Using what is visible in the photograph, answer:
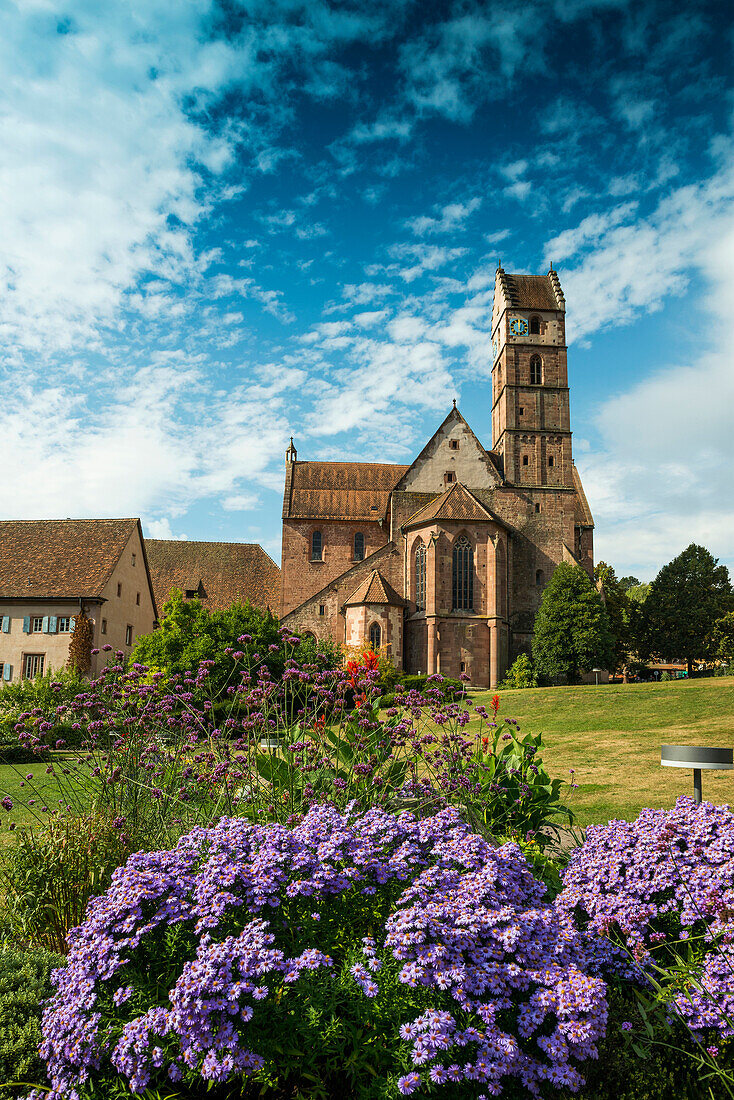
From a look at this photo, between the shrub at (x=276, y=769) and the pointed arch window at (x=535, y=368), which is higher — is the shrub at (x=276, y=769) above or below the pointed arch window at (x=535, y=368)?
below

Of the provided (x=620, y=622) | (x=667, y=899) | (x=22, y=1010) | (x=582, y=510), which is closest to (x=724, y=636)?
(x=620, y=622)

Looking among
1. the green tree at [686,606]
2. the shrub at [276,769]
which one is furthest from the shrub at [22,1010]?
the green tree at [686,606]

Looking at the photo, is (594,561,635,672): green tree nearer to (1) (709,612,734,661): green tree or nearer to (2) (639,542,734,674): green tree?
(2) (639,542,734,674): green tree

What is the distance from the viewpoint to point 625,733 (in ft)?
63.5

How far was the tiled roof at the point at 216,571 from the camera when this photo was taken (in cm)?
4809

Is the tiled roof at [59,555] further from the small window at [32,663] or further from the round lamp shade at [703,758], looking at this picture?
the round lamp shade at [703,758]

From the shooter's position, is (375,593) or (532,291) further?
(532,291)

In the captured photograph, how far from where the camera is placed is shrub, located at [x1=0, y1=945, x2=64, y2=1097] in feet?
10.6

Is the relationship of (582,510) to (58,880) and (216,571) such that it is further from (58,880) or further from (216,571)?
(58,880)

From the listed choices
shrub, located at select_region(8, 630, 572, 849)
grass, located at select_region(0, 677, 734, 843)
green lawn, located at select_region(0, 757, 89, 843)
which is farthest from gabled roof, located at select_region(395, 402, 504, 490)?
shrub, located at select_region(8, 630, 572, 849)

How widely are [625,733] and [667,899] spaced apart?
17.2 m

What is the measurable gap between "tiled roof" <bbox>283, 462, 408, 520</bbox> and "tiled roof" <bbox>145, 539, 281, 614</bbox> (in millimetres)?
4949

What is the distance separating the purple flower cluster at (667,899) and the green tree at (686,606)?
51556 mm

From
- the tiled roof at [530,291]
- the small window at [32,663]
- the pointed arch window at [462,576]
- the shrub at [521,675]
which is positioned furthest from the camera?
the tiled roof at [530,291]
